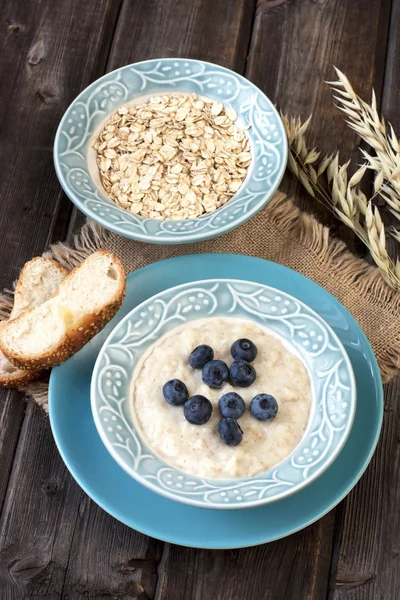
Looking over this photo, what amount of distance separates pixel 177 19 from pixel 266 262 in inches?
41.1

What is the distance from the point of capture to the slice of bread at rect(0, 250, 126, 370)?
1702 millimetres

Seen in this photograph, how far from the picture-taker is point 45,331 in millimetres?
1725

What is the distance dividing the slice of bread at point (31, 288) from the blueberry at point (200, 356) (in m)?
0.41

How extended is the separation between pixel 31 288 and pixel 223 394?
1.87ft

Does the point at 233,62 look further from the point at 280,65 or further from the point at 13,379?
the point at 13,379

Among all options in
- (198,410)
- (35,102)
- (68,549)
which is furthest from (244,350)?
(35,102)

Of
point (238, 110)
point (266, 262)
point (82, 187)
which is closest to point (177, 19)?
point (238, 110)

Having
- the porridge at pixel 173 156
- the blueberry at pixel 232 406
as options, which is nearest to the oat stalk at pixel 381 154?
the porridge at pixel 173 156

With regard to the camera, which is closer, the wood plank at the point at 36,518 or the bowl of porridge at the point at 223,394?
the bowl of porridge at the point at 223,394

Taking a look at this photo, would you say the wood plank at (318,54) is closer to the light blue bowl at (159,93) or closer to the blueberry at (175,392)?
the light blue bowl at (159,93)

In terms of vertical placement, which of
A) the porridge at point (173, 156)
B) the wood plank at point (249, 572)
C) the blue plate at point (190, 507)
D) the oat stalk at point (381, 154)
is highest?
the oat stalk at point (381, 154)

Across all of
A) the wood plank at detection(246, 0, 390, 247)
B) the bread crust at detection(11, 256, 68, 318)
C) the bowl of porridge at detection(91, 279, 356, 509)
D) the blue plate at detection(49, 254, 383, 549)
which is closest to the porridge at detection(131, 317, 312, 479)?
the bowl of porridge at detection(91, 279, 356, 509)

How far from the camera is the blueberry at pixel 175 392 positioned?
1.55 meters

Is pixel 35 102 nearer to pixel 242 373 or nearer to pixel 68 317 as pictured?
pixel 68 317
